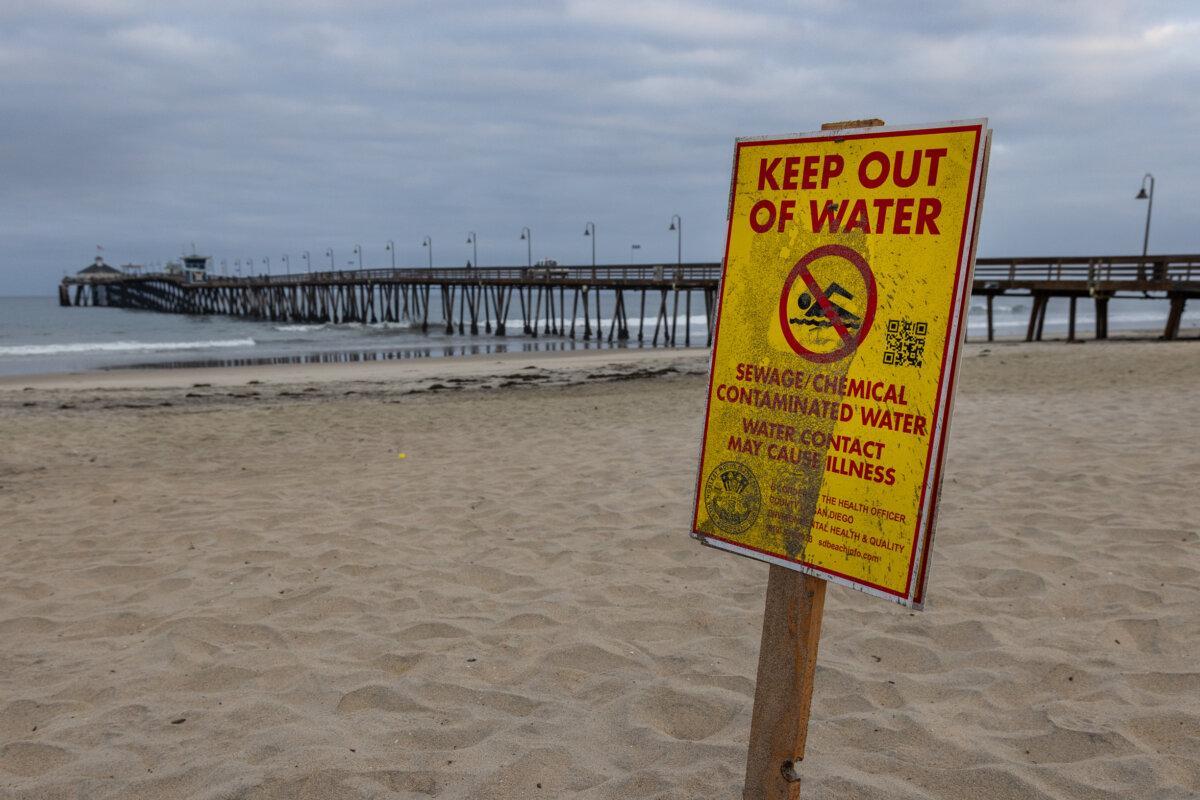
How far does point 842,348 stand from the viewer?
1758 millimetres

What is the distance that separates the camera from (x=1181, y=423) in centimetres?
790

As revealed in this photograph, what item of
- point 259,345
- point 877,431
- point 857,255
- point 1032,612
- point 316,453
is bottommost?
point 259,345

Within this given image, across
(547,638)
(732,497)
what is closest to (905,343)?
(732,497)

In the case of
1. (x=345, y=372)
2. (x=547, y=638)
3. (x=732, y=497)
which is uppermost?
(x=732, y=497)

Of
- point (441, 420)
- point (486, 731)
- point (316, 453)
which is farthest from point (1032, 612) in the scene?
point (441, 420)

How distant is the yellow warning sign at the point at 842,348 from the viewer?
163cm

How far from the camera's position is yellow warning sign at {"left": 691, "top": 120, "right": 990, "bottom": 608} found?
5.34 ft

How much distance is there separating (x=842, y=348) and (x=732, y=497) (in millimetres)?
441

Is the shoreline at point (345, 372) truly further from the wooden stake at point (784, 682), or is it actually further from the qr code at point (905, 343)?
the qr code at point (905, 343)

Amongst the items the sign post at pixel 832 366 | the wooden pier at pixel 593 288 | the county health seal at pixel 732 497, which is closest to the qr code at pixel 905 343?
the sign post at pixel 832 366

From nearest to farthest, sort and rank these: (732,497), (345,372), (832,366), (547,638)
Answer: (832,366)
(732,497)
(547,638)
(345,372)

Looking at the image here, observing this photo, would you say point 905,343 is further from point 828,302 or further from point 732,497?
point 732,497

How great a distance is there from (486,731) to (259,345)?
3552 centimetres

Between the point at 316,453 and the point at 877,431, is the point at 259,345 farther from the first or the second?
the point at 877,431
